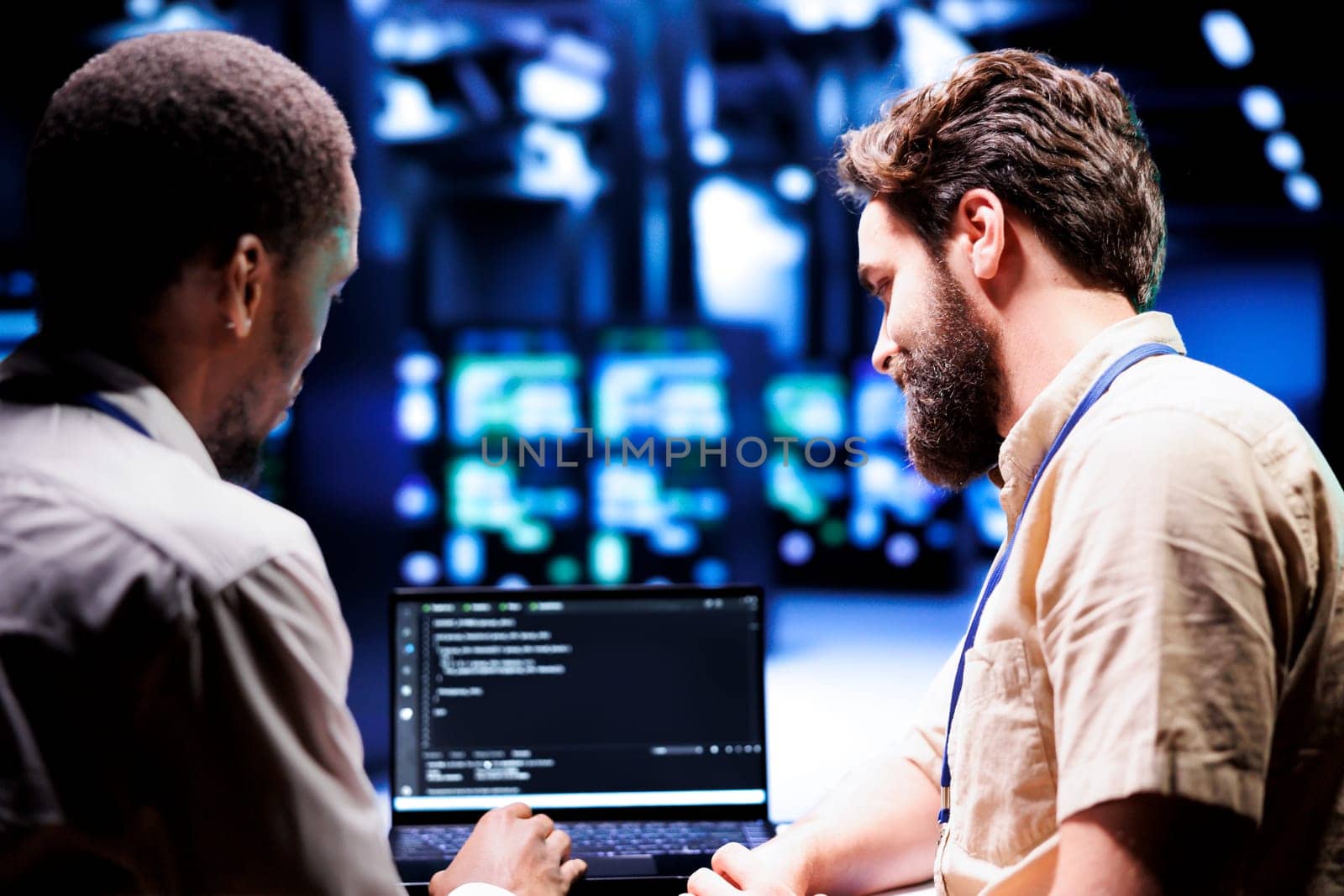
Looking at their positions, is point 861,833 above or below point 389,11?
below

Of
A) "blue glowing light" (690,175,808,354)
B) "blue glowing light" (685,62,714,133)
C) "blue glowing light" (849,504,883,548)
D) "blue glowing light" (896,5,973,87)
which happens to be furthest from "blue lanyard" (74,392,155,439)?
"blue glowing light" (690,175,808,354)

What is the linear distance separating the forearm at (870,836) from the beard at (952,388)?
0.43 meters

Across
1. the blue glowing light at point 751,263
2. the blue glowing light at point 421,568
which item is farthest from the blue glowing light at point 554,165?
the blue glowing light at point 421,568

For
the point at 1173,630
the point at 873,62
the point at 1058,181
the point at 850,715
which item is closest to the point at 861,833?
the point at 1173,630

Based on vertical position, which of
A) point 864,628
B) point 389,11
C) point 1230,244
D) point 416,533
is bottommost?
point 864,628

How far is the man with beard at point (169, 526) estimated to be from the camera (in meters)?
0.72

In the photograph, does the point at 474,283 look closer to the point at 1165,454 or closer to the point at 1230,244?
the point at 1230,244

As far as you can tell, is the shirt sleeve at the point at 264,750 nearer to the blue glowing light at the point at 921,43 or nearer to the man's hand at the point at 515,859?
the man's hand at the point at 515,859

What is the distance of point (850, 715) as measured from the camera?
3256 mm

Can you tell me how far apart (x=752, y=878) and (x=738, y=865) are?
0.03 meters

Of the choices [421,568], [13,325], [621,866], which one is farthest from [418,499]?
[621,866]

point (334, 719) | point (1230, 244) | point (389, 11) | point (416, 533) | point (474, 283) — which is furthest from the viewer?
point (474, 283)

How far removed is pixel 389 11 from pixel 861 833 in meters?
2.41

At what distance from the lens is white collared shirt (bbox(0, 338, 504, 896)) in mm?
713
